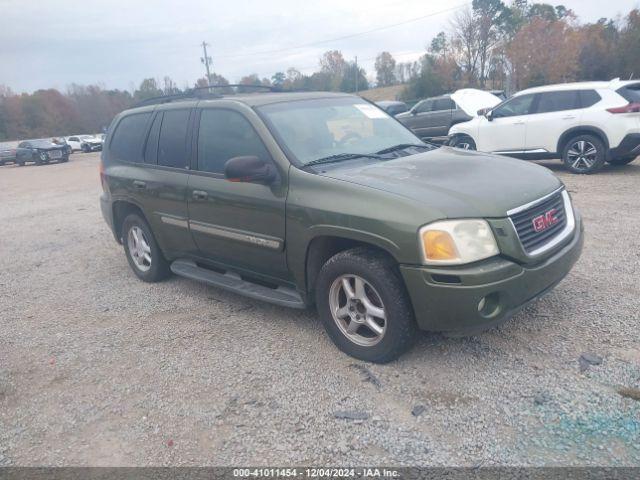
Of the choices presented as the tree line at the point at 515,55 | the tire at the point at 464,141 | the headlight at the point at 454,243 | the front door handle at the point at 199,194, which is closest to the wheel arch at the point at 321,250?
the headlight at the point at 454,243

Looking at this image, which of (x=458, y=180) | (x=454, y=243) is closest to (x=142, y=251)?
(x=458, y=180)

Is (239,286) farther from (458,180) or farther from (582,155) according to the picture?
(582,155)

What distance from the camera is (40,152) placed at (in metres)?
28.8

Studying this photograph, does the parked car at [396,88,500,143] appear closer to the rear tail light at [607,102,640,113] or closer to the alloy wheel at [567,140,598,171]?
the alloy wheel at [567,140,598,171]

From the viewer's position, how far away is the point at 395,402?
9.90ft

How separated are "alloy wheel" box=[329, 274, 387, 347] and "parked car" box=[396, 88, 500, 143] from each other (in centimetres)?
1196

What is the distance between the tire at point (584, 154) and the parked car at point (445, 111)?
5.08 meters

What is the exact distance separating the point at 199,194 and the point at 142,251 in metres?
1.55

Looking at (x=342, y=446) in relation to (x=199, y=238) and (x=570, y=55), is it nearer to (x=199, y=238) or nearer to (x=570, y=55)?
(x=199, y=238)

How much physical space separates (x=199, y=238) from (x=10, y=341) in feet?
5.90

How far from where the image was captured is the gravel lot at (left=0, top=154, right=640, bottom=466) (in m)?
2.67

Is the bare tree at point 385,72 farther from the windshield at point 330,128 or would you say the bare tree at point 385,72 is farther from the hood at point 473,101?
the windshield at point 330,128

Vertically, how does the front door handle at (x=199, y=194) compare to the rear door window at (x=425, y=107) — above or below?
below

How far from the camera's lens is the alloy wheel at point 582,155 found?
371 inches
